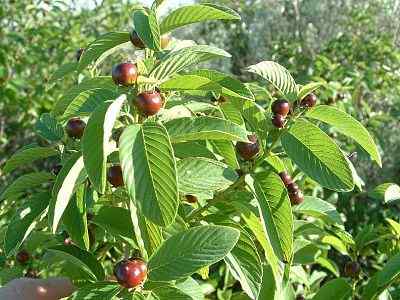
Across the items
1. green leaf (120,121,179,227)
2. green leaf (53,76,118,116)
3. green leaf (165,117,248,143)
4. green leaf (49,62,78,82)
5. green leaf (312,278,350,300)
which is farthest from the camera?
green leaf (312,278,350,300)

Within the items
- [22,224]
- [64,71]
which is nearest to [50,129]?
[64,71]

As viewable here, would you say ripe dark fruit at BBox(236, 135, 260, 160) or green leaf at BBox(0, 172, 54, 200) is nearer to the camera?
ripe dark fruit at BBox(236, 135, 260, 160)

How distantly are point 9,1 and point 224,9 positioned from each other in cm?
510

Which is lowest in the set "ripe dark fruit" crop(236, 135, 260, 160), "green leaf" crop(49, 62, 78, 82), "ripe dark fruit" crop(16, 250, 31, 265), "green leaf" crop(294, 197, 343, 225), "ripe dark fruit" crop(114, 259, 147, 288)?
"ripe dark fruit" crop(16, 250, 31, 265)

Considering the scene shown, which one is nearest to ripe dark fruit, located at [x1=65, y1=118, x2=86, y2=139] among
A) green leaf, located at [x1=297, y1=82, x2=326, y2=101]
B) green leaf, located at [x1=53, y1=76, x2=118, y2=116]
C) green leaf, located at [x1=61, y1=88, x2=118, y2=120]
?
green leaf, located at [x1=53, y1=76, x2=118, y2=116]

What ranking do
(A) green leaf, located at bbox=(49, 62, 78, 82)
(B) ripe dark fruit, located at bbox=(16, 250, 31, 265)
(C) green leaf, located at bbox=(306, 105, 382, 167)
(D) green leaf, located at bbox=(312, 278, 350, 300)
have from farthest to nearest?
1. (B) ripe dark fruit, located at bbox=(16, 250, 31, 265)
2. (D) green leaf, located at bbox=(312, 278, 350, 300)
3. (A) green leaf, located at bbox=(49, 62, 78, 82)
4. (C) green leaf, located at bbox=(306, 105, 382, 167)

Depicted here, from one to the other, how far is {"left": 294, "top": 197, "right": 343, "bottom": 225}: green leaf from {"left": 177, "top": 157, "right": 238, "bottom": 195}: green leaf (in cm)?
40

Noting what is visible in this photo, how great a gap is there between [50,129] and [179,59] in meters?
0.53

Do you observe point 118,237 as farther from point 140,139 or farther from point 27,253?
point 27,253

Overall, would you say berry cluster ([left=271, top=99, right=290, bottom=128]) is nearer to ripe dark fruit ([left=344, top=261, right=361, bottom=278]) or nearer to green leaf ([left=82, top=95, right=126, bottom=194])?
green leaf ([left=82, top=95, right=126, bottom=194])

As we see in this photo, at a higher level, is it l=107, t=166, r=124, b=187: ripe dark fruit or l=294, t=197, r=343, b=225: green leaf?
l=107, t=166, r=124, b=187: ripe dark fruit

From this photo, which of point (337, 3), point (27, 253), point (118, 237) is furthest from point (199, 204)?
point (337, 3)

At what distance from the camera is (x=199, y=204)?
1554 mm

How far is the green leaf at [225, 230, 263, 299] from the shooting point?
1.31 meters
